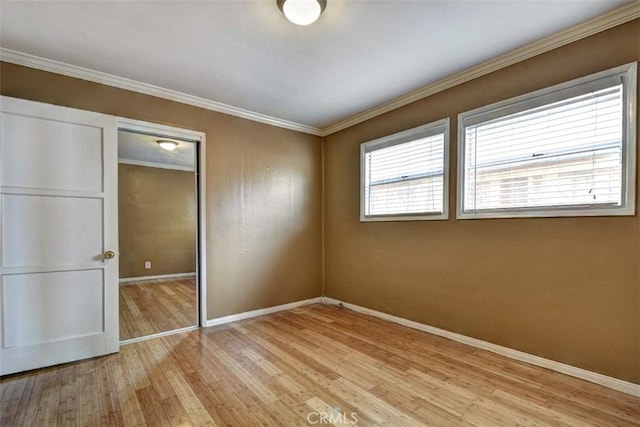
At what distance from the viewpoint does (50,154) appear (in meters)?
2.44

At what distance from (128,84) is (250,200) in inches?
69.9

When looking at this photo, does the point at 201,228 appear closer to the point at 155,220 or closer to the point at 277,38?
the point at 277,38

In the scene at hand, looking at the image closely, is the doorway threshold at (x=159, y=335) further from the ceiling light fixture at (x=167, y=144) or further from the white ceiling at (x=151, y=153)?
the ceiling light fixture at (x=167, y=144)

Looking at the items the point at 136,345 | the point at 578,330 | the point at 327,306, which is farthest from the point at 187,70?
the point at 578,330

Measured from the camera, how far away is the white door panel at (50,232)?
2297 mm

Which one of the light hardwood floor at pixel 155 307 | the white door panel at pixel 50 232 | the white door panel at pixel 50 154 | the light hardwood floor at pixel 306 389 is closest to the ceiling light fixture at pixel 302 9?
the white door panel at pixel 50 154

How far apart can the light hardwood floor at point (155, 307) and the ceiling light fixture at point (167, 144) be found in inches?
99.4

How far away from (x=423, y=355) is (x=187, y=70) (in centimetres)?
345

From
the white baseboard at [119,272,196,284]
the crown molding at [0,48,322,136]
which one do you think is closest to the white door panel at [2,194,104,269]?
the crown molding at [0,48,322,136]

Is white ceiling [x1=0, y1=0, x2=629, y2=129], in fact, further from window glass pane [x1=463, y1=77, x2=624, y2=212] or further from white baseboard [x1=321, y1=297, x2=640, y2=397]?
white baseboard [x1=321, y1=297, x2=640, y2=397]

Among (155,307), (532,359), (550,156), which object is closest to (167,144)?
(155,307)

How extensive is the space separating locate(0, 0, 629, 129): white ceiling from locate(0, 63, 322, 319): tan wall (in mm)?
326

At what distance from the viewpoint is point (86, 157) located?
8.53 feet

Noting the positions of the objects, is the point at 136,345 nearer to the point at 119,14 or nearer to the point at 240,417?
the point at 240,417
